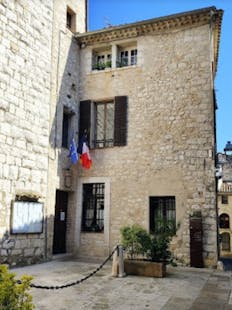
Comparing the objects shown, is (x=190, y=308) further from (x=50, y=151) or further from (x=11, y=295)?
(x=50, y=151)

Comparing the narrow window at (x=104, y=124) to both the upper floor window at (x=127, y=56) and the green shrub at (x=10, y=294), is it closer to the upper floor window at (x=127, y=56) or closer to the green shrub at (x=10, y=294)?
the upper floor window at (x=127, y=56)

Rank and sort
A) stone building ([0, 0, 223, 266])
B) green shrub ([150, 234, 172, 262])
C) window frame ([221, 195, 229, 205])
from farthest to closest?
window frame ([221, 195, 229, 205]), stone building ([0, 0, 223, 266]), green shrub ([150, 234, 172, 262])

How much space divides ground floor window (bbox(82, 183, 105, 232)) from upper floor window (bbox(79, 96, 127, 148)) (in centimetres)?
134

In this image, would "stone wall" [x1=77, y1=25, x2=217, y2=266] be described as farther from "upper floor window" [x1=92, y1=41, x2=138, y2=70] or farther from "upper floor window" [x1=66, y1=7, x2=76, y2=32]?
"upper floor window" [x1=66, y1=7, x2=76, y2=32]

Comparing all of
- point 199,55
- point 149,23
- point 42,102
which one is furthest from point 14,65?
point 199,55

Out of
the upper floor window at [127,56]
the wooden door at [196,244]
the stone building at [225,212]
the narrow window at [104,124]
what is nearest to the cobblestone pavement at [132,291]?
the wooden door at [196,244]

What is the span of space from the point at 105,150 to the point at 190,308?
20.7 ft

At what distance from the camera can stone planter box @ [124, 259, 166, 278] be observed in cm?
697

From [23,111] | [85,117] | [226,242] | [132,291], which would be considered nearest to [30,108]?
[23,111]

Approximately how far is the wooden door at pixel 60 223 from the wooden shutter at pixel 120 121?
2.33 m

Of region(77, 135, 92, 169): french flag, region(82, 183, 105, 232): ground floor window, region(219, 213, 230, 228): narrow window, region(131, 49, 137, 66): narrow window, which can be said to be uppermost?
region(131, 49, 137, 66): narrow window

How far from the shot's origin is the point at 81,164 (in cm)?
1059

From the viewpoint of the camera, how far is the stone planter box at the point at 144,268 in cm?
697

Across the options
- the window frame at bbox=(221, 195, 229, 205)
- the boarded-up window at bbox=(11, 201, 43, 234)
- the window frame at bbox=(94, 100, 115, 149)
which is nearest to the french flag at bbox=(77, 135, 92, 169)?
the window frame at bbox=(94, 100, 115, 149)
